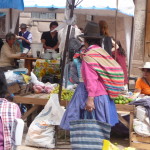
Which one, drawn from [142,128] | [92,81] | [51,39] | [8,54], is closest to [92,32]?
[92,81]

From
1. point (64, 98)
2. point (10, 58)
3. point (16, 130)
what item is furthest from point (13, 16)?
point (16, 130)

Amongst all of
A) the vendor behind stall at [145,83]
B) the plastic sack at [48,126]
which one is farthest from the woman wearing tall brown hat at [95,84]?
the vendor behind stall at [145,83]

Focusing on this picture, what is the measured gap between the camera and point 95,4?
380 inches

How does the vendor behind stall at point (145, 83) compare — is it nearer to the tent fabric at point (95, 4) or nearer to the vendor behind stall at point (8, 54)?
the tent fabric at point (95, 4)

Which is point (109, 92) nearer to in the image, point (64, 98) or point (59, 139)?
point (64, 98)

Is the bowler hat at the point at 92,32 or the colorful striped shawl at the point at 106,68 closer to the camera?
the colorful striped shawl at the point at 106,68

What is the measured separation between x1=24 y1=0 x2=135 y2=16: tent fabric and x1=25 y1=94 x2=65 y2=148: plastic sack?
141 inches

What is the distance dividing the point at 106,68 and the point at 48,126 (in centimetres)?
159

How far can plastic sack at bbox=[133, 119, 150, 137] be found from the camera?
564 centimetres

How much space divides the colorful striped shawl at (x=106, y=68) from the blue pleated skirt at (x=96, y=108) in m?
0.14

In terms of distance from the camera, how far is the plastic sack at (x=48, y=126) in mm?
5820

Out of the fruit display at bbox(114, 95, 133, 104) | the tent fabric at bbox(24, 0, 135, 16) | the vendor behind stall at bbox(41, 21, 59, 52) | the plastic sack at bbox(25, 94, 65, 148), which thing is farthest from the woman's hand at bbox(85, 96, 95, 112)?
the vendor behind stall at bbox(41, 21, 59, 52)

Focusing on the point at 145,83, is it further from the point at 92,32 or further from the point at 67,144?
the point at 92,32

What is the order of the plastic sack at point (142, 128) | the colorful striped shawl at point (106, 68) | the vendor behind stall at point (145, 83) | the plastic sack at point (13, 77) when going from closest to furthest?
the colorful striped shawl at point (106, 68) → the plastic sack at point (142, 128) → the vendor behind stall at point (145, 83) → the plastic sack at point (13, 77)
